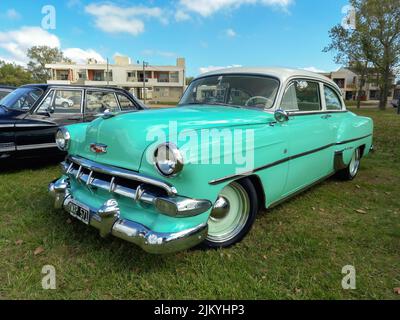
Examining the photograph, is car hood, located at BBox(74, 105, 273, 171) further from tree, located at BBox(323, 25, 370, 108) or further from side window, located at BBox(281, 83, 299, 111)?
tree, located at BBox(323, 25, 370, 108)

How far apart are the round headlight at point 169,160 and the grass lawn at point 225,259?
88cm

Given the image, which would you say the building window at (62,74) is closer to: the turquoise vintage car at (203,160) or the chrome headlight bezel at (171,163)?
the turquoise vintage car at (203,160)

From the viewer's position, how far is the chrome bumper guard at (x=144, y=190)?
2229mm

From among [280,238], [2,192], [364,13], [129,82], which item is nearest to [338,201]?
[280,238]

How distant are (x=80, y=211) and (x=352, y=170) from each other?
449cm

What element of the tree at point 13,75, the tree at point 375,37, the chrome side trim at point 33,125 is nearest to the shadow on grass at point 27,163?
the chrome side trim at point 33,125

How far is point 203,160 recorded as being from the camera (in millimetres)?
2336

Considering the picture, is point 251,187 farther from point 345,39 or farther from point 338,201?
point 345,39

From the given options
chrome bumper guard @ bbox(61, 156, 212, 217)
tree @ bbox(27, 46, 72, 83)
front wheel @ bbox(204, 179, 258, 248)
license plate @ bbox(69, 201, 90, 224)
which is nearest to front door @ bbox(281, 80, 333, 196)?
front wheel @ bbox(204, 179, 258, 248)

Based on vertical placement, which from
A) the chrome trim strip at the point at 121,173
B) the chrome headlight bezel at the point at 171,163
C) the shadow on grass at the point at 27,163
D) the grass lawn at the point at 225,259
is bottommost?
the grass lawn at the point at 225,259

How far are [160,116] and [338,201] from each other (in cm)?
281

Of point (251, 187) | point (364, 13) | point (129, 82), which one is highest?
point (364, 13)
